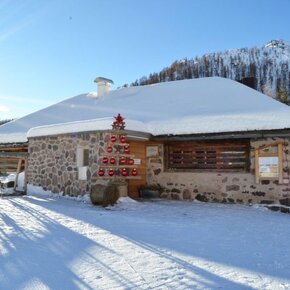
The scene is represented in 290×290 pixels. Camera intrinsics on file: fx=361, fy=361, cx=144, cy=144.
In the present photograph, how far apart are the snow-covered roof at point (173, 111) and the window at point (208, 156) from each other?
89 centimetres

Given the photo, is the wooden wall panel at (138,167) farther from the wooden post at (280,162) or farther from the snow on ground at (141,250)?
the wooden post at (280,162)

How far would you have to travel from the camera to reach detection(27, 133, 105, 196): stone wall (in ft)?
37.1

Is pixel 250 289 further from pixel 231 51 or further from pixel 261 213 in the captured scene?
pixel 231 51

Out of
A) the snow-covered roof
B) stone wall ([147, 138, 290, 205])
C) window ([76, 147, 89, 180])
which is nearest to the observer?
stone wall ([147, 138, 290, 205])

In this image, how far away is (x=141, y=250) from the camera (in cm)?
502

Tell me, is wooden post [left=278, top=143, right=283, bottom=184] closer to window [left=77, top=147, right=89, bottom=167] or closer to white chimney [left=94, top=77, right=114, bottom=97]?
window [left=77, top=147, right=89, bottom=167]

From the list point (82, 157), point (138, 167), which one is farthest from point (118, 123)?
point (138, 167)

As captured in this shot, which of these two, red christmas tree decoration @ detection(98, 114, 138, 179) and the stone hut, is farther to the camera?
red christmas tree decoration @ detection(98, 114, 138, 179)

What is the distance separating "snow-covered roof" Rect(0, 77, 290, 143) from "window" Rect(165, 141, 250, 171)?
2.92 feet

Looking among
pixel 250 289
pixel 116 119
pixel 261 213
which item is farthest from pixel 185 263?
pixel 116 119

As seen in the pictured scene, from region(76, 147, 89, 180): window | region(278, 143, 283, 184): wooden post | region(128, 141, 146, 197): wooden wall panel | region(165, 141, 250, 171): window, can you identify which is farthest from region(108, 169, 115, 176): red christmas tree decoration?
region(278, 143, 283, 184): wooden post

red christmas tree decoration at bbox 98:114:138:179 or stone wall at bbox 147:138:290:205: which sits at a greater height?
red christmas tree decoration at bbox 98:114:138:179

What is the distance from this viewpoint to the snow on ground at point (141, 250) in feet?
12.4

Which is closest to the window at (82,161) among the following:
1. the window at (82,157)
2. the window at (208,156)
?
the window at (82,157)
